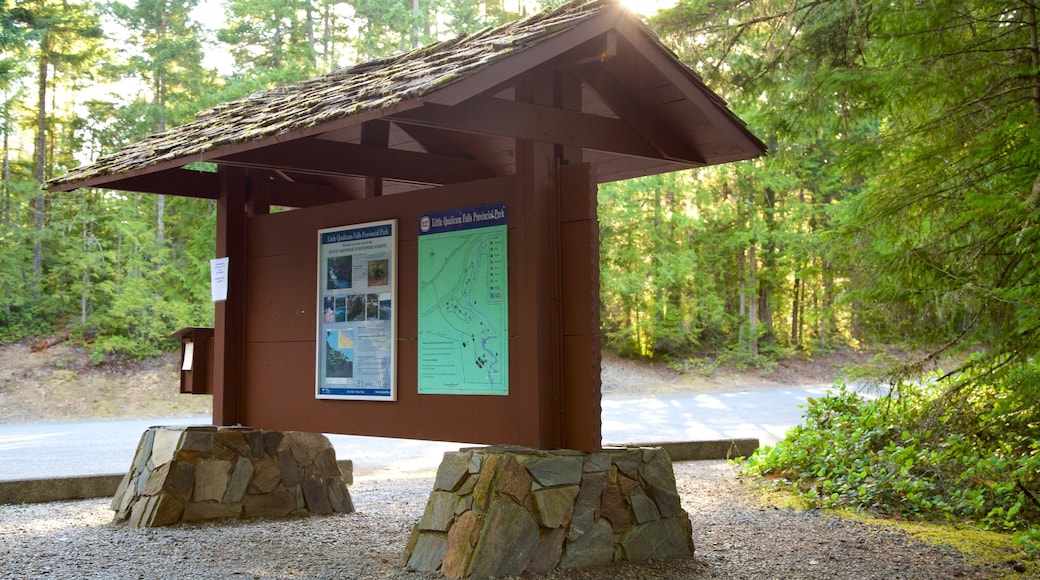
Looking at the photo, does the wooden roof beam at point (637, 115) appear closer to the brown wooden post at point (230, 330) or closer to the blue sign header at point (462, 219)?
the blue sign header at point (462, 219)

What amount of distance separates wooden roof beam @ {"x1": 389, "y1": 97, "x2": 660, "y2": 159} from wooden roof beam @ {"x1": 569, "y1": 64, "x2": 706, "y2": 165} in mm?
69

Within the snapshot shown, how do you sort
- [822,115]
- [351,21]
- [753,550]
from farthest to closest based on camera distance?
[351,21], [822,115], [753,550]

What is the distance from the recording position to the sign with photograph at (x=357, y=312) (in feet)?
21.0

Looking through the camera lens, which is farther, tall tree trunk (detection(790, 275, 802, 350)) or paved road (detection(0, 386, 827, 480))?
tall tree trunk (detection(790, 275, 802, 350))

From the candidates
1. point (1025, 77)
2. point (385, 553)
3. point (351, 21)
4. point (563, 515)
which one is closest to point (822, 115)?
point (1025, 77)

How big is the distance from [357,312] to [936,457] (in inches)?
202

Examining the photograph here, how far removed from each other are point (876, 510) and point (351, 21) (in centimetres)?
2792

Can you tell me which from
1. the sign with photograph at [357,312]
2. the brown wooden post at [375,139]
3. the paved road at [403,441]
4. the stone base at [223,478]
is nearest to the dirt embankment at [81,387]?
the paved road at [403,441]

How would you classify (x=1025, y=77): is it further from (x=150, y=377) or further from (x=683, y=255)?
(x=683, y=255)

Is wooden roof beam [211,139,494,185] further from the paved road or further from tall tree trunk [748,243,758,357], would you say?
tall tree trunk [748,243,758,357]

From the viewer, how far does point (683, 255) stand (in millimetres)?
29109

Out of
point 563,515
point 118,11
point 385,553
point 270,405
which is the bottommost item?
point 385,553

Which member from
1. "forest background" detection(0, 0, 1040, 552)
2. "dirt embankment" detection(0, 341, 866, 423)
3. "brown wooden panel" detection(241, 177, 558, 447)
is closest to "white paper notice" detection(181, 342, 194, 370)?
"brown wooden panel" detection(241, 177, 558, 447)

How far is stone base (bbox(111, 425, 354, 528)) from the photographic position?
741 centimetres
